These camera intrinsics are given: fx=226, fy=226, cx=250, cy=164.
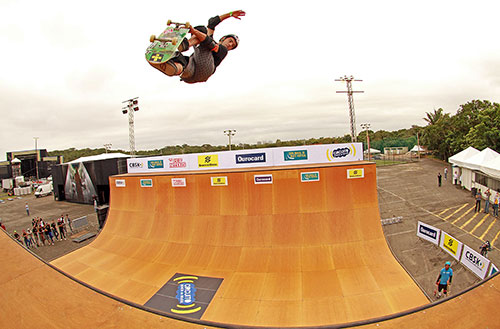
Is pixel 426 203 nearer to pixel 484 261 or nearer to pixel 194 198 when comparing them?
pixel 484 261

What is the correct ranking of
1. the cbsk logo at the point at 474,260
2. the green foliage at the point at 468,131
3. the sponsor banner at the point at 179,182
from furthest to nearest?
1. the green foliage at the point at 468,131
2. the sponsor banner at the point at 179,182
3. the cbsk logo at the point at 474,260

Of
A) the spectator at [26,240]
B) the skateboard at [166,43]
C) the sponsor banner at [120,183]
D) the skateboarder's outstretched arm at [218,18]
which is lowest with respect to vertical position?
the spectator at [26,240]

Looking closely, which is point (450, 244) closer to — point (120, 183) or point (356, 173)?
point (356, 173)

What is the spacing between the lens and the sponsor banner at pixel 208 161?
40.6 ft

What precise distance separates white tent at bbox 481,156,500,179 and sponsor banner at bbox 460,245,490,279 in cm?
881

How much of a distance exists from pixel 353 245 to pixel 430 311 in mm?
4825

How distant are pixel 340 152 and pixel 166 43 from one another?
9722 millimetres

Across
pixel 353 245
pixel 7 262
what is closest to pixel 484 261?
pixel 353 245

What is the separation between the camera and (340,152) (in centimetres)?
1133

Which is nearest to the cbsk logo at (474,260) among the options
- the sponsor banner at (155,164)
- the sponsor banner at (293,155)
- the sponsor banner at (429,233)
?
the sponsor banner at (429,233)

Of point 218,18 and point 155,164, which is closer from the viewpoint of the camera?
point 218,18

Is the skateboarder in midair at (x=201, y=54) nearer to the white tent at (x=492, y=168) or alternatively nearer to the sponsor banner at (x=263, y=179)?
the sponsor banner at (x=263, y=179)

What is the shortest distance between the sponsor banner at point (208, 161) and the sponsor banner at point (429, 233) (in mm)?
9893

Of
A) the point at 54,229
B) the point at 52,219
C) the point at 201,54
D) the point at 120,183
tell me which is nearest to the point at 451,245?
the point at 201,54
